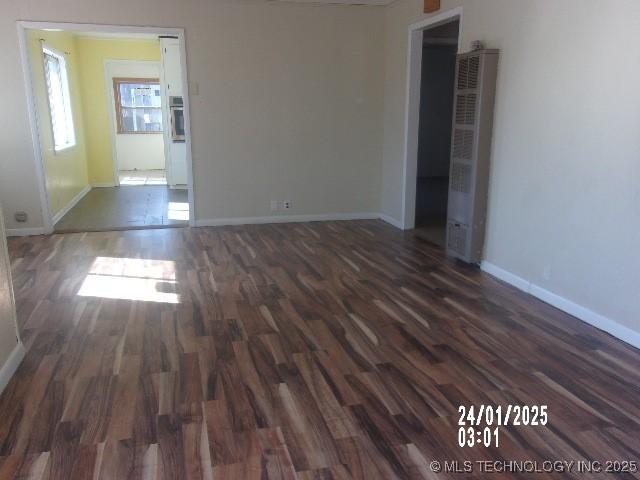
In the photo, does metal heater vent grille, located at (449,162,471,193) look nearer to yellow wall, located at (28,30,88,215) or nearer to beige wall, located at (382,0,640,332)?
beige wall, located at (382,0,640,332)

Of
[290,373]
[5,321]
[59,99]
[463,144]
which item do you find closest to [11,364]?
[5,321]

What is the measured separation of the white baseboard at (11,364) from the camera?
2517 mm

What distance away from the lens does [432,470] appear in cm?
195

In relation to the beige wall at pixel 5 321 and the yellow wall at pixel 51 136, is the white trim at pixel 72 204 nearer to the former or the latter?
the yellow wall at pixel 51 136

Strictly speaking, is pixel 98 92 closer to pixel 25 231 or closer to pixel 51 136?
pixel 51 136

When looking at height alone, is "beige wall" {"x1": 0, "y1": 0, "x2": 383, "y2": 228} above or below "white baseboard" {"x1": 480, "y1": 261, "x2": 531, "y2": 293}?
above

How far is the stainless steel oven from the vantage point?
846 centimetres

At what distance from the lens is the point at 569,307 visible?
11.3 ft

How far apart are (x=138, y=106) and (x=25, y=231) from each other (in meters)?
5.90

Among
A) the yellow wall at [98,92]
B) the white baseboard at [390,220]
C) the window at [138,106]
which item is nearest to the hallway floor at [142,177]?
the yellow wall at [98,92]

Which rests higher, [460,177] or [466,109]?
[466,109]

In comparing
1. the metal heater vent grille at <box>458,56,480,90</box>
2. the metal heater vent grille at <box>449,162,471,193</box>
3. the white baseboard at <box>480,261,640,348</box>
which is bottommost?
the white baseboard at <box>480,261,640,348</box>

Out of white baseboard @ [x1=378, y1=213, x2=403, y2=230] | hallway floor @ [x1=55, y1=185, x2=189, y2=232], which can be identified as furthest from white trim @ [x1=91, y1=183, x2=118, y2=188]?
white baseboard @ [x1=378, y1=213, x2=403, y2=230]

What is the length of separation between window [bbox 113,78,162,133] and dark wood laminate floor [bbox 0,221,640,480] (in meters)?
6.85
